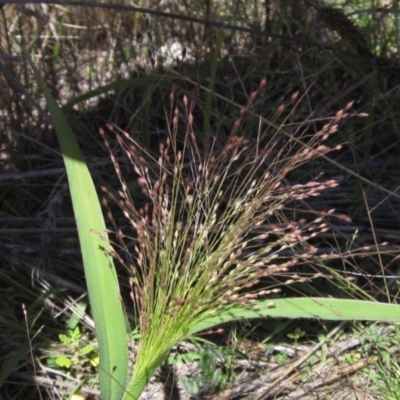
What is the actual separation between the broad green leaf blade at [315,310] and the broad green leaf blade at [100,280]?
0.48 feet

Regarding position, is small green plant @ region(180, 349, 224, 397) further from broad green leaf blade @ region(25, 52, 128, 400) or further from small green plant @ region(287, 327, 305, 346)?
broad green leaf blade @ region(25, 52, 128, 400)

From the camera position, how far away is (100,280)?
52.7 inches

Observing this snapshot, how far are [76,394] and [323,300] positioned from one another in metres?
0.80

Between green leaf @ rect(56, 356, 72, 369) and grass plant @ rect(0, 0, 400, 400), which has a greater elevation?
grass plant @ rect(0, 0, 400, 400)

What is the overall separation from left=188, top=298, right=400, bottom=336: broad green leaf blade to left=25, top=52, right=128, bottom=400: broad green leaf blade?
146 millimetres

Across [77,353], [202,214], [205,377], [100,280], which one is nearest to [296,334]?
[205,377]

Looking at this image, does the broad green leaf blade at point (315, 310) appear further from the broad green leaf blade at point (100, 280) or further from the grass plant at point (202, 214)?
the broad green leaf blade at point (100, 280)

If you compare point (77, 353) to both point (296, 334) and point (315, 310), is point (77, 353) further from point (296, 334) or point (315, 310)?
point (315, 310)

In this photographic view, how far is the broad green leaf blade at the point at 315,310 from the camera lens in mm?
1294

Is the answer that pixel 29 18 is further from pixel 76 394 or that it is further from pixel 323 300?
pixel 323 300

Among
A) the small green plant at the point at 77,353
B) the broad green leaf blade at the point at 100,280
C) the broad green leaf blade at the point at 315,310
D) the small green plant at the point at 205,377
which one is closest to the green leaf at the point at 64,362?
the small green plant at the point at 77,353

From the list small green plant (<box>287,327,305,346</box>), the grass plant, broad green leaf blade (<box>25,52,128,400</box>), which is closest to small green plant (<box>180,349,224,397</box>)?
the grass plant

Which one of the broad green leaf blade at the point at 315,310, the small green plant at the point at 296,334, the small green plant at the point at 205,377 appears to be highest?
the broad green leaf blade at the point at 315,310

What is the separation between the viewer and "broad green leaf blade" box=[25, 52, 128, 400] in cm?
134
